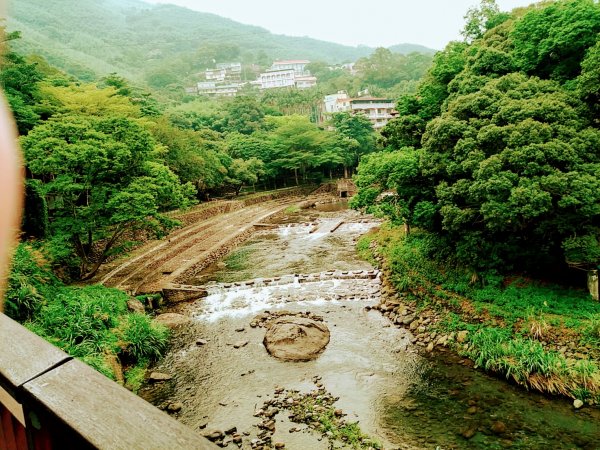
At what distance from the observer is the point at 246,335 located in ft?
39.6

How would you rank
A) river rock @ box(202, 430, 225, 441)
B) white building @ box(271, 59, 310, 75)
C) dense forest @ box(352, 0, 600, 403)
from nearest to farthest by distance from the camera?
1. river rock @ box(202, 430, 225, 441)
2. dense forest @ box(352, 0, 600, 403)
3. white building @ box(271, 59, 310, 75)

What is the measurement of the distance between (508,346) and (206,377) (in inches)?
291

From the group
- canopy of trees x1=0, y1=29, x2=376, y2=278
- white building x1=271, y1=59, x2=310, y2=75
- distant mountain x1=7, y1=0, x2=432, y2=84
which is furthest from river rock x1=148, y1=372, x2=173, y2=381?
white building x1=271, y1=59, x2=310, y2=75

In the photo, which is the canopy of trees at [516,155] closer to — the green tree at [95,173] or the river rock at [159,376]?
the green tree at [95,173]

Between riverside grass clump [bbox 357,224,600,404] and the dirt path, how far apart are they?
9879 mm

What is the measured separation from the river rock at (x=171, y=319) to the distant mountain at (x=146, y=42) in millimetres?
46946

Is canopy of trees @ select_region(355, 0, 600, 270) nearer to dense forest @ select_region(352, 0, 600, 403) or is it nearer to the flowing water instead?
dense forest @ select_region(352, 0, 600, 403)

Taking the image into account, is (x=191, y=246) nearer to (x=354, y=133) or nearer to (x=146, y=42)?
(x=354, y=133)

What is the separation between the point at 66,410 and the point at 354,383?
30.0ft

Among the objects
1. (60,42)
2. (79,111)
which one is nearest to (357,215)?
(79,111)

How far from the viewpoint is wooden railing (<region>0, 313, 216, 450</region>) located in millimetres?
1076

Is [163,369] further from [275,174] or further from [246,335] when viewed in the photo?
[275,174]

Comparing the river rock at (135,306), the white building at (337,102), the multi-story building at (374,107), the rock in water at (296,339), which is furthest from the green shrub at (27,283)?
the white building at (337,102)

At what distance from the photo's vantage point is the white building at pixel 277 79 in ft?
322
